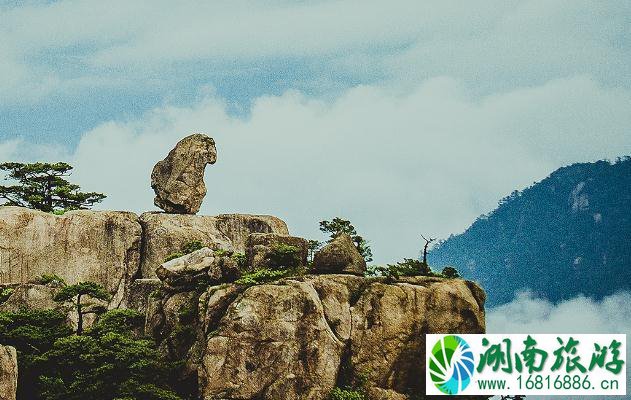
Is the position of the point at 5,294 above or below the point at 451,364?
above

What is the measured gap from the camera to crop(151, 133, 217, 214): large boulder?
5012 centimetres

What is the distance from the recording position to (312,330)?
37594 mm

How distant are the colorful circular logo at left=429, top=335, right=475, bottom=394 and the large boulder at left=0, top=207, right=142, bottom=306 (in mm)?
17149

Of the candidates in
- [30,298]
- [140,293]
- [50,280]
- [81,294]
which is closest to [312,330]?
[140,293]

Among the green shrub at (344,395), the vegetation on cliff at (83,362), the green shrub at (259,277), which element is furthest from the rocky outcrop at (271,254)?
the green shrub at (344,395)

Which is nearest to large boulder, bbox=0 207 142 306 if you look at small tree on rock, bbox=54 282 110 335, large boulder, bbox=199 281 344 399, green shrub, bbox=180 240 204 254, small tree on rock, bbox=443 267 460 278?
small tree on rock, bbox=54 282 110 335

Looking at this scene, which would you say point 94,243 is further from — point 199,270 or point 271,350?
point 271,350

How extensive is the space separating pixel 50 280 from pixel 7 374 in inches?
460

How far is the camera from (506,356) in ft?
117

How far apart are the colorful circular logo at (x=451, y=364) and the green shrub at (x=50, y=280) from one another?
718 inches

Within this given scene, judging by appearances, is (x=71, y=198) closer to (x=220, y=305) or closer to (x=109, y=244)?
(x=109, y=244)

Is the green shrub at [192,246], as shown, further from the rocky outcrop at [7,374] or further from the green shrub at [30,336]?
the rocky outcrop at [7,374]

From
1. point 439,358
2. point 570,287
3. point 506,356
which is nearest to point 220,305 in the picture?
point 439,358

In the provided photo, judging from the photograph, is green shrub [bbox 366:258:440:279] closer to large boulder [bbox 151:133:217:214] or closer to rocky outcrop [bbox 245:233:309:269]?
rocky outcrop [bbox 245:233:309:269]
